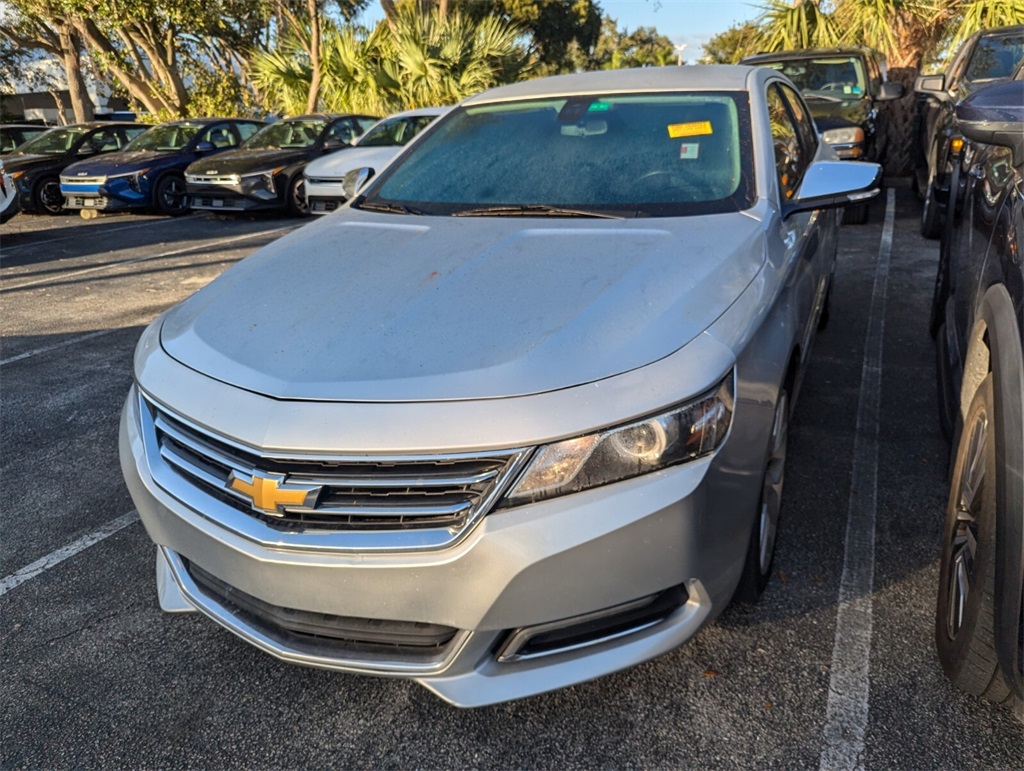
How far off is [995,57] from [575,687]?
726 centimetres

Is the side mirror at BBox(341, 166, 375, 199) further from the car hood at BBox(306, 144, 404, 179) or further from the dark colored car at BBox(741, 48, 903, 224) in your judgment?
the car hood at BBox(306, 144, 404, 179)

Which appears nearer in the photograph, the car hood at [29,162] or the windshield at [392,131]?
the windshield at [392,131]

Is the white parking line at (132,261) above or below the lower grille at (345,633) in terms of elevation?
below

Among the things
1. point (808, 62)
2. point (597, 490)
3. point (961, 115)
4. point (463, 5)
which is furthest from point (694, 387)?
point (463, 5)

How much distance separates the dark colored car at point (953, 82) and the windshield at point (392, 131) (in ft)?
20.8

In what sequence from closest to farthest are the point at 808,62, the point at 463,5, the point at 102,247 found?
the point at 808,62 → the point at 102,247 → the point at 463,5

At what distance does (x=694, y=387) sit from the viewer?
181 centimetres

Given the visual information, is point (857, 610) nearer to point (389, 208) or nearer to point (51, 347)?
point (389, 208)

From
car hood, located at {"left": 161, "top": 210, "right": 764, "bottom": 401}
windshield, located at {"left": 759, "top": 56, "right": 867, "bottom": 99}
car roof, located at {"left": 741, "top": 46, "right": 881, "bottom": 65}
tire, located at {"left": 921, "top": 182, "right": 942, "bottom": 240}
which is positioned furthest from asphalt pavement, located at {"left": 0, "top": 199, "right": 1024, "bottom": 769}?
car roof, located at {"left": 741, "top": 46, "right": 881, "bottom": 65}

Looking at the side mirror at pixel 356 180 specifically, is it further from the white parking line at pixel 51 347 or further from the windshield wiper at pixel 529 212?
the white parking line at pixel 51 347

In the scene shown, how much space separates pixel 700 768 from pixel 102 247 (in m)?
10.2

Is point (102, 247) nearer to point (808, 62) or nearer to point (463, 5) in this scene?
point (808, 62)

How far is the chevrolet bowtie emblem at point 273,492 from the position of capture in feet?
5.86

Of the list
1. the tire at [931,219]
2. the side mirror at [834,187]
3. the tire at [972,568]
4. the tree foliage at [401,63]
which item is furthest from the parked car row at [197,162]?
the tire at [972,568]
